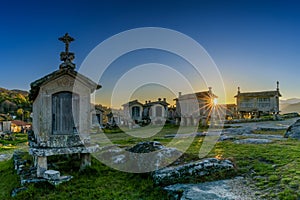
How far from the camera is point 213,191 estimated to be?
6.13 metres

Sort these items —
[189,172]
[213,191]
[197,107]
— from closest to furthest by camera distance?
[213,191]
[189,172]
[197,107]

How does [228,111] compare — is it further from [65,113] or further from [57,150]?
[57,150]

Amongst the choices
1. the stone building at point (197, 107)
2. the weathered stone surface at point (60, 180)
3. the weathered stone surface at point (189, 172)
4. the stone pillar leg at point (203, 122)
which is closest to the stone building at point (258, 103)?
the stone building at point (197, 107)

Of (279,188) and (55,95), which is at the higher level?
(55,95)

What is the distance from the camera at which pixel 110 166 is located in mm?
9875

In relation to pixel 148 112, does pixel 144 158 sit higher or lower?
lower

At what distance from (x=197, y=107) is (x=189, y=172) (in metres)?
26.4

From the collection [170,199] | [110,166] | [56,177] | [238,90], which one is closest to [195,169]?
[170,199]

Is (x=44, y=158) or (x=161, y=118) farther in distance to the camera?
(x=161, y=118)

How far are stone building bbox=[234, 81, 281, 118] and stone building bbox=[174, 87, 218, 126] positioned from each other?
8416mm

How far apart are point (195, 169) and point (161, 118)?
3258cm

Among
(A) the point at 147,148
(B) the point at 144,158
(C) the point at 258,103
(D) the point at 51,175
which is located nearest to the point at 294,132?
(A) the point at 147,148

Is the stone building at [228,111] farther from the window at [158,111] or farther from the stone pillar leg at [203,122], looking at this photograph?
the window at [158,111]

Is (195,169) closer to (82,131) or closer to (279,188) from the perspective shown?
(279,188)
